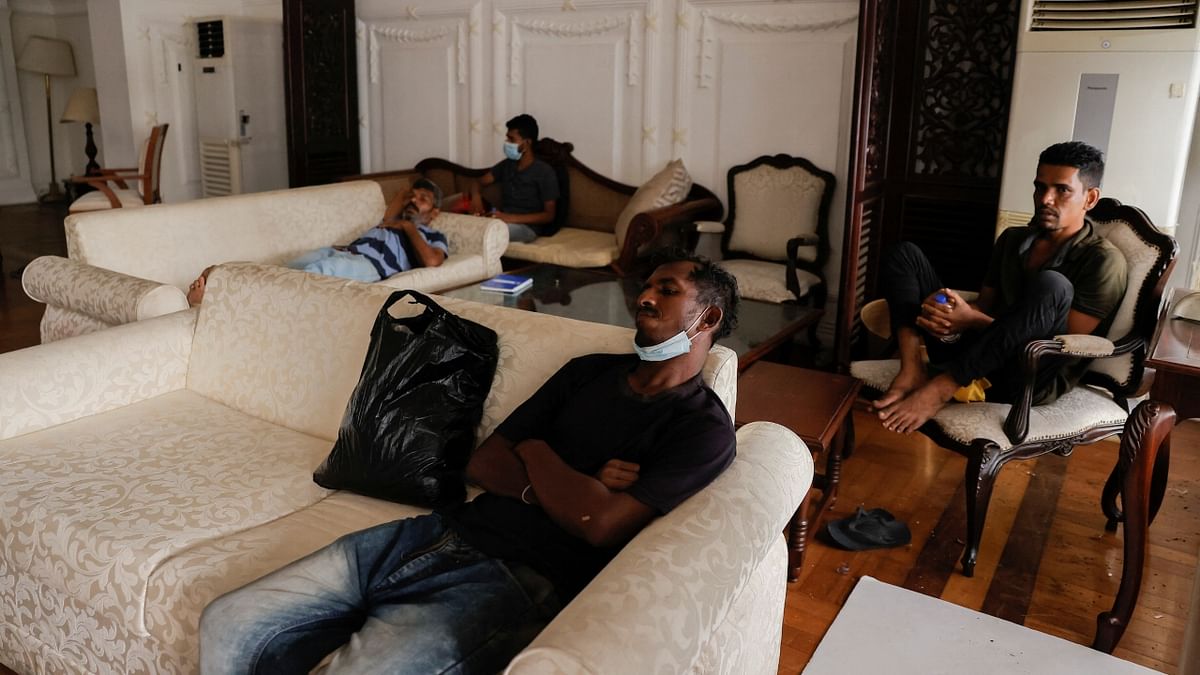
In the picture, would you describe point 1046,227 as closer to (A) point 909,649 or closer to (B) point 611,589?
(A) point 909,649

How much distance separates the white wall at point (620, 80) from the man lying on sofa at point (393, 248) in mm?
1245

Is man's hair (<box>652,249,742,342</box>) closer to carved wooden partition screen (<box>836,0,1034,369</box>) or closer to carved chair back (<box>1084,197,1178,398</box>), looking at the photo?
carved chair back (<box>1084,197,1178,398</box>)

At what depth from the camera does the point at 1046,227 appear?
2707 millimetres

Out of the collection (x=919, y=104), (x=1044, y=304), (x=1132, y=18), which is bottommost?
(x=1044, y=304)

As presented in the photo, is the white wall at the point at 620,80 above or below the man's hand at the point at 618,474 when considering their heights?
above

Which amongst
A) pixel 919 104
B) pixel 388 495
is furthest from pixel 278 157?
pixel 388 495

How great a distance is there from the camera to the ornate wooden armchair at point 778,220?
4477 millimetres

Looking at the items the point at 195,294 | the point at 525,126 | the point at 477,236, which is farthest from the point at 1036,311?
the point at 525,126

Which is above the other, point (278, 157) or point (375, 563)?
point (278, 157)

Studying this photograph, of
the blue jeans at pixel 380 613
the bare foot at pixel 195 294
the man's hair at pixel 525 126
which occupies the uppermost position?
the man's hair at pixel 525 126

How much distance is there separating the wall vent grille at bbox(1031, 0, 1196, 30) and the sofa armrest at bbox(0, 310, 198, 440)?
3.09 meters

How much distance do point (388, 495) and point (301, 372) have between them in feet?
1.91

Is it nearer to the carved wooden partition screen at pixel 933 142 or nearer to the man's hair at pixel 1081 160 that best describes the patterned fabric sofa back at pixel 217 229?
the carved wooden partition screen at pixel 933 142

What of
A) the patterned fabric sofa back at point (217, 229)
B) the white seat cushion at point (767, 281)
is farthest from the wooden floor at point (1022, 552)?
the patterned fabric sofa back at point (217, 229)
